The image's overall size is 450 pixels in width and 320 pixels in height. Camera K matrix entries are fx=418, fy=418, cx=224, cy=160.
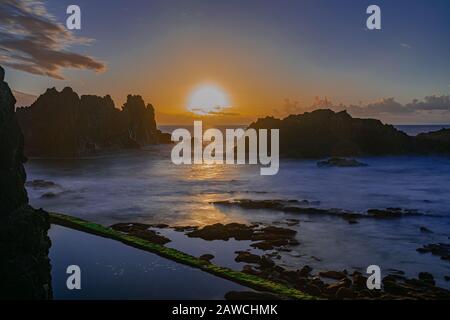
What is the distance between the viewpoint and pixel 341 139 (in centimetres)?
14450

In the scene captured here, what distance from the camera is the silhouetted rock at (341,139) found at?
14225cm

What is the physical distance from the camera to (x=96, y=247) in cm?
→ 3142

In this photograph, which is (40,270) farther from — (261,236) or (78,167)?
(78,167)

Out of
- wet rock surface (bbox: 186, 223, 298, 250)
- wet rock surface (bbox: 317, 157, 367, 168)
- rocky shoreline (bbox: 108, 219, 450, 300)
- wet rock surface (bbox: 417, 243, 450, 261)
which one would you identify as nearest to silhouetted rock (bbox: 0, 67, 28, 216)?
rocky shoreline (bbox: 108, 219, 450, 300)

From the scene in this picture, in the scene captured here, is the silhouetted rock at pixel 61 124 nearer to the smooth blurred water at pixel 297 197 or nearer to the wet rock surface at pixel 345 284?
the smooth blurred water at pixel 297 197

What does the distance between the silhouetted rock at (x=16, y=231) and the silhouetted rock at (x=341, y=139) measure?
405 ft

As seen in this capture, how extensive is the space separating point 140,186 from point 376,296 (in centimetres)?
6003

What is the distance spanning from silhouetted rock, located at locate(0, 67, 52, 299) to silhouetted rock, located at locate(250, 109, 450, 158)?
123 meters

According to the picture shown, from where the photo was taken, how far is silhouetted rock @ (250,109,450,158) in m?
142

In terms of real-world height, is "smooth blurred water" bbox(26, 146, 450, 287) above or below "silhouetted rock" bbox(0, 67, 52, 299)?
below

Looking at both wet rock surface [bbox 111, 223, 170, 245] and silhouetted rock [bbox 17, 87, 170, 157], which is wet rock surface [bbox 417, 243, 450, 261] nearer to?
wet rock surface [bbox 111, 223, 170, 245]

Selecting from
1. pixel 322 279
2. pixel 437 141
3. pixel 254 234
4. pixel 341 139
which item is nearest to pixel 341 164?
pixel 341 139

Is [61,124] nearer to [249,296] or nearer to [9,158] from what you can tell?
[9,158]
